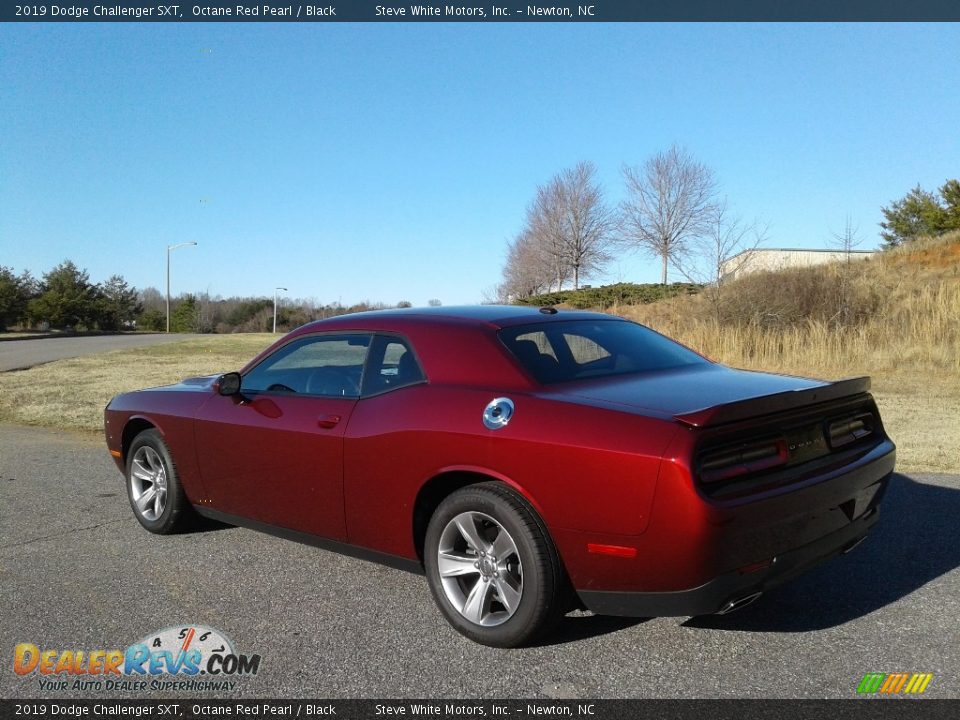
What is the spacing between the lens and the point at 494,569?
137 inches

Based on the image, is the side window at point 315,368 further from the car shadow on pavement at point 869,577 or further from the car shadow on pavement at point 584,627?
the car shadow on pavement at point 869,577

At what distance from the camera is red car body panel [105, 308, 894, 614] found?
120 inches

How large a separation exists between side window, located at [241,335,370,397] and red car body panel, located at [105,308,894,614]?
0.26ft

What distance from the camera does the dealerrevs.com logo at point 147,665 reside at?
3258 millimetres

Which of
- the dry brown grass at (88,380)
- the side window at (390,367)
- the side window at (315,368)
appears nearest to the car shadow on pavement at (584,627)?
the side window at (390,367)

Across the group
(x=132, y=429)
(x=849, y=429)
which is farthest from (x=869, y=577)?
(x=132, y=429)

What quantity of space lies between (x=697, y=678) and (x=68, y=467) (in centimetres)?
656

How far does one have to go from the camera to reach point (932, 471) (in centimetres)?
703

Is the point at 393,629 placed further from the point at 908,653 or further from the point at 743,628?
the point at 908,653

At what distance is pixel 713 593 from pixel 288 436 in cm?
234

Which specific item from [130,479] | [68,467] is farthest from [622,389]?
[68,467]

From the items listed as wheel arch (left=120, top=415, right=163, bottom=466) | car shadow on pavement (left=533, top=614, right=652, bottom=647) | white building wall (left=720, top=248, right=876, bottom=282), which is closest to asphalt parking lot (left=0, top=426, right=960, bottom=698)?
car shadow on pavement (left=533, top=614, right=652, bottom=647)

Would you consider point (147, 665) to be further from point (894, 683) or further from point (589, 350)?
point (894, 683)

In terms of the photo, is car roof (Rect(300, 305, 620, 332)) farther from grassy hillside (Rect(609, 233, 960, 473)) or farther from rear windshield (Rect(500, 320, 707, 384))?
grassy hillside (Rect(609, 233, 960, 473))
